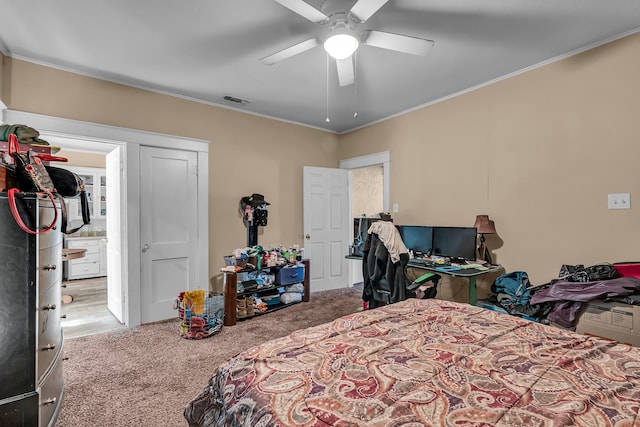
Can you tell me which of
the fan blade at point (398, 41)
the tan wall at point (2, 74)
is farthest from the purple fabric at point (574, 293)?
the tan wall at point (2, 74)

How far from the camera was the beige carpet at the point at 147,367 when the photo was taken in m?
1.91

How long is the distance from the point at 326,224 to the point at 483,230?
2.35 meters

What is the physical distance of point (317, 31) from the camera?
7.87ft

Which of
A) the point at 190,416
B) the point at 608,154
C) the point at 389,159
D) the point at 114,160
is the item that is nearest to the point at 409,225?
the point at 389,159

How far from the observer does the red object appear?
224 centimetres

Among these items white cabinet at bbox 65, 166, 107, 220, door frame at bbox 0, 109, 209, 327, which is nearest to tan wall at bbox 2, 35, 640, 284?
door frame at bbox 0, 109, 209, 327

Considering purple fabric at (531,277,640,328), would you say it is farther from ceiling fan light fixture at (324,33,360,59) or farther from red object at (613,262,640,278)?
ceiling fan light fixture at (324,33,360,59)

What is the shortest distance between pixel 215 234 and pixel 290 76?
215cm

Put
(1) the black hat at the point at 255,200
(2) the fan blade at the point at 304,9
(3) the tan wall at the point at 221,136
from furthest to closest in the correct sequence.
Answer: (1) the black hat at the point at 255,200
(3) the tan wall at the point at 221,136
(2) the fan blade at the point at 304,9

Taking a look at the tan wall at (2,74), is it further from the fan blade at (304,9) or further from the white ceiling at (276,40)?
the fan blade at (304,9)

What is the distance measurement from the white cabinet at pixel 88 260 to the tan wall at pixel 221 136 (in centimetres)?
331

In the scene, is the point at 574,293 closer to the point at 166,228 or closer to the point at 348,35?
the point at 348,35

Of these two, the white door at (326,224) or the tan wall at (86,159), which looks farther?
the tan wall at (86,159)

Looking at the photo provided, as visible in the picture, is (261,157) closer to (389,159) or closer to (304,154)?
(304,154)
